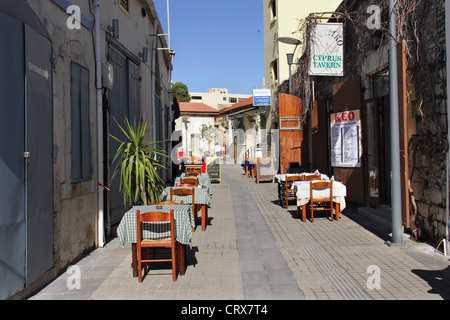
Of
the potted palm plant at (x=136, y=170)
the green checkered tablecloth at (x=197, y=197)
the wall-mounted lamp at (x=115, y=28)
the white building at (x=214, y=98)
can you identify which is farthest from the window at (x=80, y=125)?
the white building at (x=214, y=98)

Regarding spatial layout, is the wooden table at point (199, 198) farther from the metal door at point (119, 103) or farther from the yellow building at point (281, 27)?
the yellow building at point (281, 27)

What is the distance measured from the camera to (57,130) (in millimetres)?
5188

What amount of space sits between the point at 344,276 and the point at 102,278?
304 centimetres

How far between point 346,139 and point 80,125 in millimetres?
6632

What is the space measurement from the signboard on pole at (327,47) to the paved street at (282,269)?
4.07 meters

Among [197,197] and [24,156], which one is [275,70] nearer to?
[197,197]

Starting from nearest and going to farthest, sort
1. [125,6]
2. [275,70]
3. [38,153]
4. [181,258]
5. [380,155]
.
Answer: [38,153] → [181,258] → [125,6] → [380,155] → [275,70]

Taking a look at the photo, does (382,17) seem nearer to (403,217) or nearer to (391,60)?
(391,60)

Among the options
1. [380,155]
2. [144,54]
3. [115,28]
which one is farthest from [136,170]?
[144,54]

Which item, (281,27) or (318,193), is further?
(281,27)

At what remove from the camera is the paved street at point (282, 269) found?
4.37 meters

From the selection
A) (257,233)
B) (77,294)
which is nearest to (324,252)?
(257,233)

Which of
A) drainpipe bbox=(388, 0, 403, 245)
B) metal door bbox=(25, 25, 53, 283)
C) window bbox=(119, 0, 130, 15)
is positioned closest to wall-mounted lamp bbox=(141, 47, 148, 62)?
window bbox=(119, 0, 130, 15)

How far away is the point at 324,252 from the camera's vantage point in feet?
19.9
